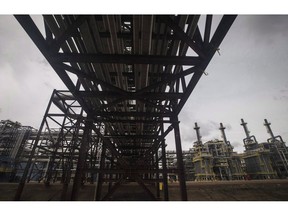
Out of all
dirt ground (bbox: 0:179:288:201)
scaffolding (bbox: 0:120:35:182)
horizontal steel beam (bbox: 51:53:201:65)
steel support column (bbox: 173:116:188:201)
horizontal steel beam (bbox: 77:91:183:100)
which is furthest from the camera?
scaffolding (bbox: 0:120:35:182)

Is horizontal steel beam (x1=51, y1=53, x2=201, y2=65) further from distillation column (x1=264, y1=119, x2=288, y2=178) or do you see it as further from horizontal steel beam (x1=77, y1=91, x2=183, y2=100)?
distillation column (x1=264, y1=119, x2=288, y2=178)

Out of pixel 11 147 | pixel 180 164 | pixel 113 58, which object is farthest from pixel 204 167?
pixel 11 147

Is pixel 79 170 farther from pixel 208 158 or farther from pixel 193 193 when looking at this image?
pixel 208 158

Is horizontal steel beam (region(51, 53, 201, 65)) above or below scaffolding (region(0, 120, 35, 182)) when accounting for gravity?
below

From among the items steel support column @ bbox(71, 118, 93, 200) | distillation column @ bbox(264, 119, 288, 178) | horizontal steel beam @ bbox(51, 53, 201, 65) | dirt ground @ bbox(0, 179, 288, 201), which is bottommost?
dirt ground @ bbox(0, 179, 288, 201)

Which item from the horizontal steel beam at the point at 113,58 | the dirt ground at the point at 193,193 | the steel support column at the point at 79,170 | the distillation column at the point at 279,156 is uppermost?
the distillation column at the point at 279,156

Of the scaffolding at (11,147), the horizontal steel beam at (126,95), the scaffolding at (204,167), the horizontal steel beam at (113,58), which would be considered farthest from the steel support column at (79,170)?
the scaffolding at (204,167)

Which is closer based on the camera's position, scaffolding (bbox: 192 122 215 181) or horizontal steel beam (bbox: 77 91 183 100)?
horizontal steel beam (bbox: 77 91 183 100)

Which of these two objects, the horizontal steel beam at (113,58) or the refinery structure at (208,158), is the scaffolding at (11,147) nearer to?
the refinery structure at (208,158)

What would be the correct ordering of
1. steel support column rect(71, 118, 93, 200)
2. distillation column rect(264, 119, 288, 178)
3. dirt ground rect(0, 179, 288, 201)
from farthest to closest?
distillation column rect(264, 119, 288, 178), dirt ground rect(0, 179, 288, 201), steel support column rect(71, 118, 93, 200)

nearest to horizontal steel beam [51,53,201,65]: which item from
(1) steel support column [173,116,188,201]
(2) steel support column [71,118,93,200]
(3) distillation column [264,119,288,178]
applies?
(2) steel support column [71,118,93,200]

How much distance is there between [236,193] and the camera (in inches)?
303
